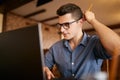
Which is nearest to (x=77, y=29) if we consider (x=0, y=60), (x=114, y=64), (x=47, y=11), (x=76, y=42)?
(x=76, y=42)

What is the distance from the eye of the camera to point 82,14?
1.45m

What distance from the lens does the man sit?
4.45 feet

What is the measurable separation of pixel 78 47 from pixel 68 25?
0.65 feet

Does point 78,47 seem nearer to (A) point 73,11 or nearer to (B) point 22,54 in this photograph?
(A) point 73,11

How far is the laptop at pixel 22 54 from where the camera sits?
2.36 feet

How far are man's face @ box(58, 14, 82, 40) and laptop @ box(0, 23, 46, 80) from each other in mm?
689

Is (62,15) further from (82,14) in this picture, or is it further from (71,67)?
(71,67)

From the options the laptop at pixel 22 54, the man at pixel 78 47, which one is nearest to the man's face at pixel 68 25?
the man at pixel 78 47

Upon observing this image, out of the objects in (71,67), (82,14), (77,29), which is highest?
(82,14)

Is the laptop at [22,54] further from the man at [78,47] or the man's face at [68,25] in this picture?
the man's face at [68,25]

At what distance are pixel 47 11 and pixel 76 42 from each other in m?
4.87

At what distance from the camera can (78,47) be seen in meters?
1.50

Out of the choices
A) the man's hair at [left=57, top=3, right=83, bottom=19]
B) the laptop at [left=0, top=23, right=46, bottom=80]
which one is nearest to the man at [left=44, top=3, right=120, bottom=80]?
the man's hair at [left=57, top=3, right=83, bottom=19]

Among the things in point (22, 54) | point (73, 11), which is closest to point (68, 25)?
point (73, 11)
